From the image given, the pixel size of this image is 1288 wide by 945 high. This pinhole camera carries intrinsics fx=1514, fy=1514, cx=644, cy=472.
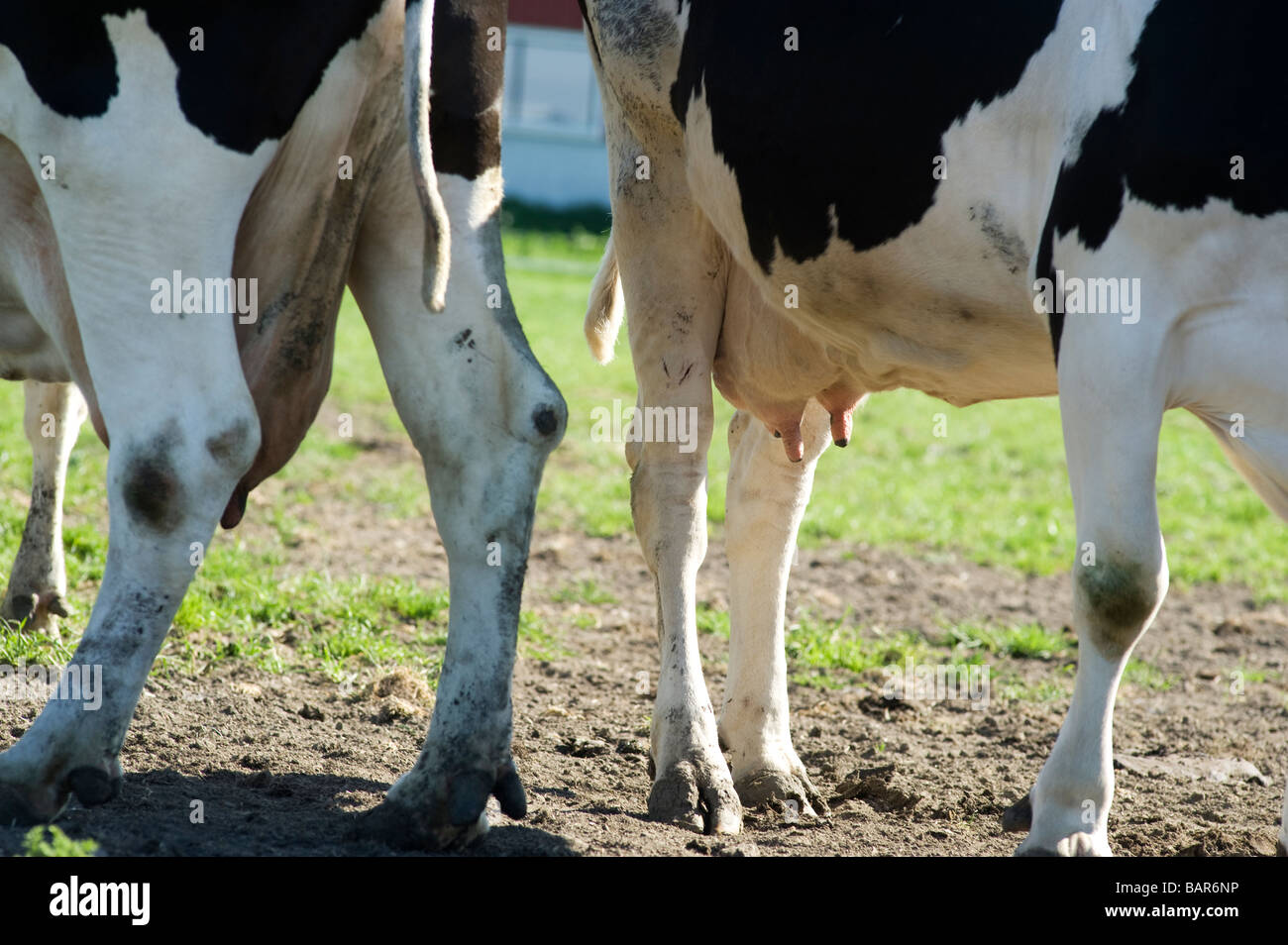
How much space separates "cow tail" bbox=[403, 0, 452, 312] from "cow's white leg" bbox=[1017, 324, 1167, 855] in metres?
1.31

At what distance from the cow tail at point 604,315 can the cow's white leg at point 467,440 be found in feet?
5.45

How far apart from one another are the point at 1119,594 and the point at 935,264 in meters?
0.91

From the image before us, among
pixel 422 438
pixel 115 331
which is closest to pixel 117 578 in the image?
pixel 115 331

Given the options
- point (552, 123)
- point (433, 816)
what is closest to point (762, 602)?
point (433, 816)

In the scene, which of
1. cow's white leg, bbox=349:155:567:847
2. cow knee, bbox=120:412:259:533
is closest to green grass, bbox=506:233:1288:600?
cow's white leg, bbox=349:155:567:847

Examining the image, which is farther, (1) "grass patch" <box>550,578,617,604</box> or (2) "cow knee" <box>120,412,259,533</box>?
(1) "grass patch" <box>550,578,617,604</box>

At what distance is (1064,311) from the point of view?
3.15 m

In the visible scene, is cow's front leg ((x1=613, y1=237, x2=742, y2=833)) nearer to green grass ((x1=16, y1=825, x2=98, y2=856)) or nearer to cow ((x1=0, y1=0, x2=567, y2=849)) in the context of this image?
cow ((x1=0, y1=0, x2=567, y2=849))

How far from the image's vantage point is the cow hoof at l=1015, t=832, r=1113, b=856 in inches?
123

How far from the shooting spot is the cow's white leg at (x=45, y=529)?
4914 mm

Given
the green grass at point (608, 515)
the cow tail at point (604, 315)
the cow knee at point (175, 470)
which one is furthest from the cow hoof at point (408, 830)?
the cow tail at point (604, 315)

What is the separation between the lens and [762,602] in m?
4.55

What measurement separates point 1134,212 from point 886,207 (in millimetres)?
701
